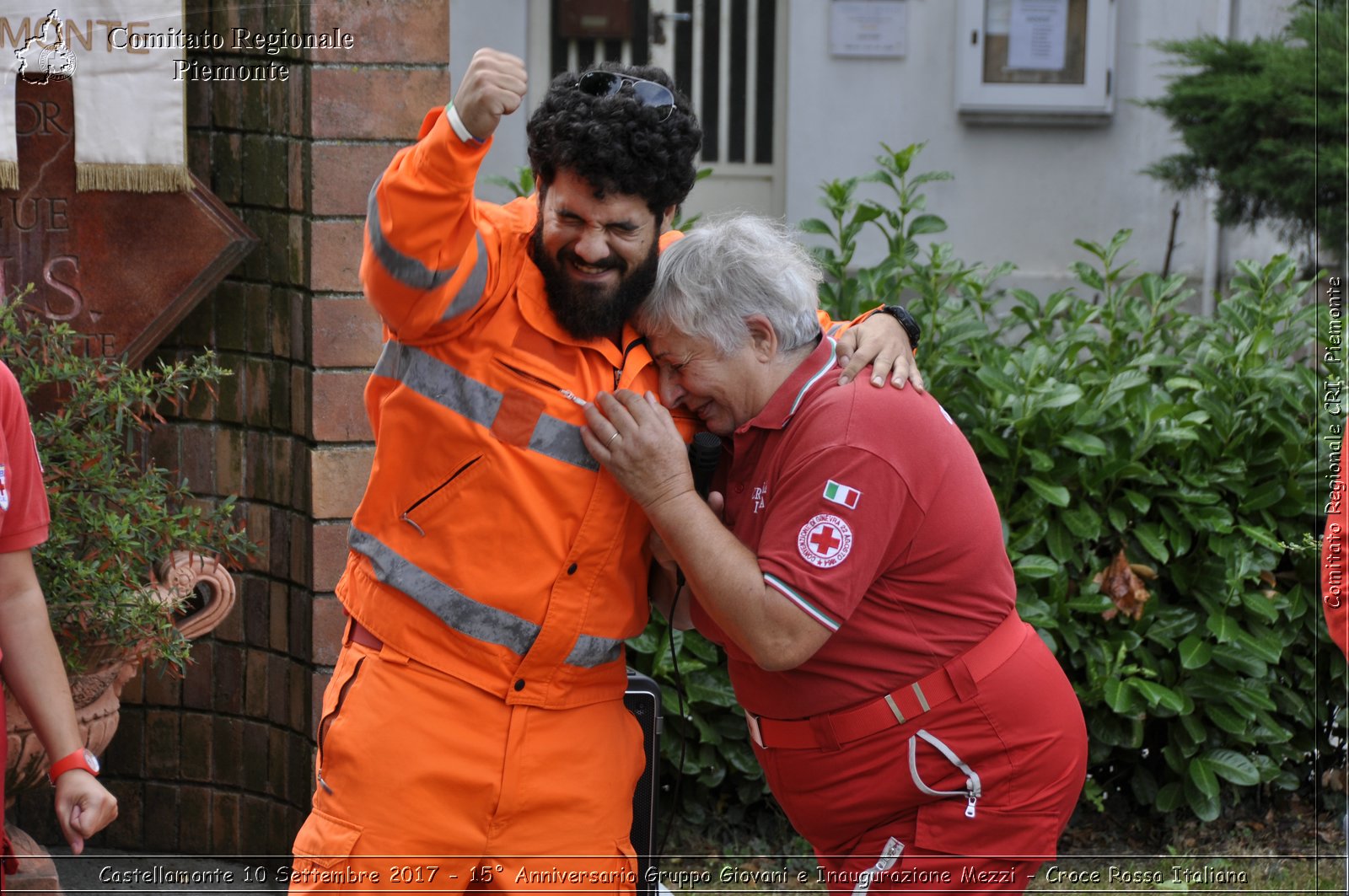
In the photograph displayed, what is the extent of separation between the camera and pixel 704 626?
2752mm

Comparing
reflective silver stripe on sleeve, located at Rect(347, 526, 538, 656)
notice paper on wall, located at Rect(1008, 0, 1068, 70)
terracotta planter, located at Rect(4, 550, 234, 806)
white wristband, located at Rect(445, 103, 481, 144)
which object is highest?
notice paper on wall, located at Rect(1008, 0, 1068, 70)

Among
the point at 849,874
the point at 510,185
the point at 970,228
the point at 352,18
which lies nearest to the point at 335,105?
the point at 352,18

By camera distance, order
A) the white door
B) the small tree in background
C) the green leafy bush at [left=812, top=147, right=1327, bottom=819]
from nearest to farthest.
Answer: the green leafy bush at [left=812, top=147, right=1327, bottom=819] → the small tree in background → the white door

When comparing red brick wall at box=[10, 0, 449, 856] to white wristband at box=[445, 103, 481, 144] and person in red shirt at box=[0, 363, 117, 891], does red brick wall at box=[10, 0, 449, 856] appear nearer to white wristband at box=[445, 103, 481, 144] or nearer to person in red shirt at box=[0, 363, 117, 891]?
person in red shirt at box=[0, 363, 117, 891]

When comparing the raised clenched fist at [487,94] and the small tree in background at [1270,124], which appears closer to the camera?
the raised clenched fist at [487,94]

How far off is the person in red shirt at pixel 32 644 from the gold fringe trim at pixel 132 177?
1.38 m

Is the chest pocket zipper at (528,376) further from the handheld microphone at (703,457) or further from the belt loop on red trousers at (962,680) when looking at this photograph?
the belt loop on red trousers at (962,680)

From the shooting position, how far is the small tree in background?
7.38 metres

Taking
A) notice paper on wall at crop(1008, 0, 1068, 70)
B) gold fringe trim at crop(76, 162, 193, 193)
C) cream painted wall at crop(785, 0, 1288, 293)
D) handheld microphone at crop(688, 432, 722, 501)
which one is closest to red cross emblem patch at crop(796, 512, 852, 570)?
handheld microphone at crop(688, 432, 722, 501)

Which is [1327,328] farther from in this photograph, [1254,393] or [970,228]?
[970,228]

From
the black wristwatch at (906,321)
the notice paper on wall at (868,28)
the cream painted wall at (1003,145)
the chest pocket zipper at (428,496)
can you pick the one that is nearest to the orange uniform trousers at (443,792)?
the chest pocket zipper at (428,496)

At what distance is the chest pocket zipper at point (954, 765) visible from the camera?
2.55 m

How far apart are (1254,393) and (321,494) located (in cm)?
270

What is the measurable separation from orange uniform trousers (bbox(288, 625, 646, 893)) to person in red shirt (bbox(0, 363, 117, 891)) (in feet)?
1.19
